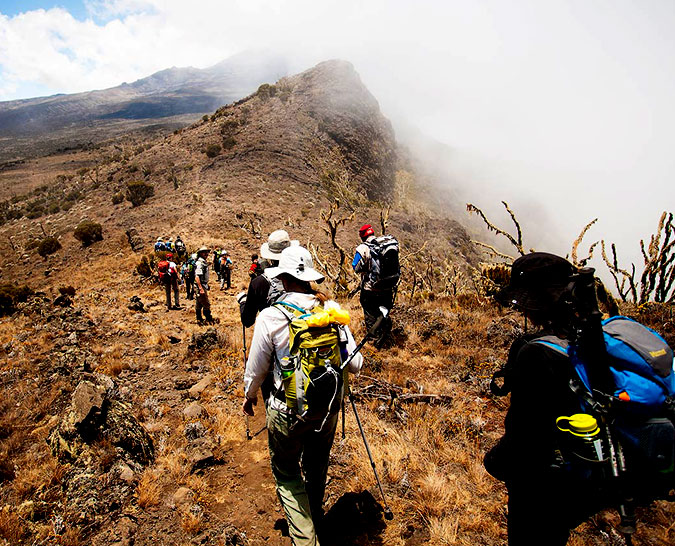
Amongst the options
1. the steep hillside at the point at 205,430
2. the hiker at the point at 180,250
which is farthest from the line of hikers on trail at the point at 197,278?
the hiker at the point at 180,250

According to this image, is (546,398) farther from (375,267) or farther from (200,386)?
(200,386)

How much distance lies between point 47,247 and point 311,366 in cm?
2976

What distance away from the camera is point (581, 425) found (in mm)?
1536

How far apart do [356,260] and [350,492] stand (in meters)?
3.64

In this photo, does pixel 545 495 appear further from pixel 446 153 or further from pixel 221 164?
pixel 446 153

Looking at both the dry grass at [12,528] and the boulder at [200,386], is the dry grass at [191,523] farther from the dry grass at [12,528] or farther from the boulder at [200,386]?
the boulder at [200,386]

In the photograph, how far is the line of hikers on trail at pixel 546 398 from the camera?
4.95ft

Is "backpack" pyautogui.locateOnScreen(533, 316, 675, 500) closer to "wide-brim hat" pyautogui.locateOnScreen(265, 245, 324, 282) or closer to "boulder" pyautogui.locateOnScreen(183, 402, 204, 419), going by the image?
"wide-brim hat" pyautogui.locateOnScreen(265, 245, 324, 282)

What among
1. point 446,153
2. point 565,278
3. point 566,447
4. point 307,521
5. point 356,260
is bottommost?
point 446,153

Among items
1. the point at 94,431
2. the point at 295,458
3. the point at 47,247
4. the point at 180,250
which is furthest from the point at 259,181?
the point at 295,458

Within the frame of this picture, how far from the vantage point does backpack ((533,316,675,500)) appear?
1.45 m

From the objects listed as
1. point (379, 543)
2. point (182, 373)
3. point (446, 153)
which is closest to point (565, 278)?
point (379, 543)

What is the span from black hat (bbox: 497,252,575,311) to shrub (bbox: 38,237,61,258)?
1209 inches

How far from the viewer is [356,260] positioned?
621 centimetres
